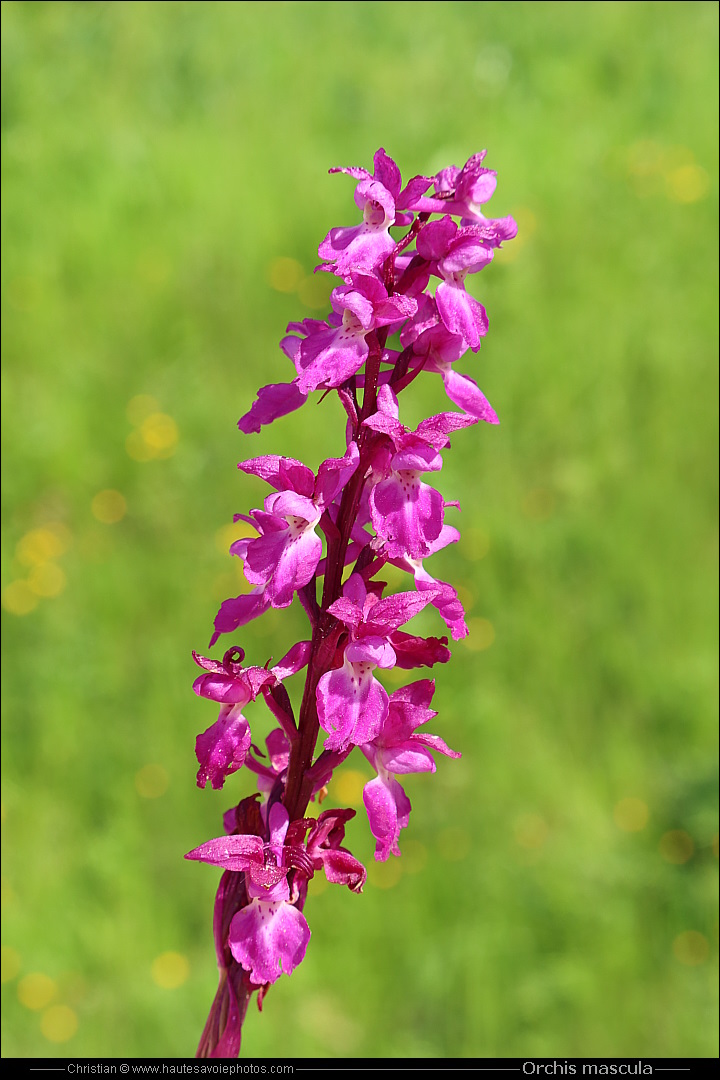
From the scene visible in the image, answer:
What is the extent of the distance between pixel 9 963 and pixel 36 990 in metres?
0.14

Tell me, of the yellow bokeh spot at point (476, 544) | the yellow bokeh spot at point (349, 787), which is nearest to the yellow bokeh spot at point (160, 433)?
the yellow bokeh spot at point (476, 544)

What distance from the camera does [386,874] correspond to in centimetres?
331

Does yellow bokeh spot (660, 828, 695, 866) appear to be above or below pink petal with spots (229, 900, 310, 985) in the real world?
below

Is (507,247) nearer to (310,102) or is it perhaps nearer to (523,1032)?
(310,102)

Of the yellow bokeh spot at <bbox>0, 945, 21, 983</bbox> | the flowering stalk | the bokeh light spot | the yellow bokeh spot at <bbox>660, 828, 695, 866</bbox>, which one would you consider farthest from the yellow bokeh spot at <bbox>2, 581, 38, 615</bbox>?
the flowering stalk

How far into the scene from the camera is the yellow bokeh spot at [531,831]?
3.36 metres

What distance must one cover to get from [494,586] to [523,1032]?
1.64m

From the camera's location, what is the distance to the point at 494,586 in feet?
13.4

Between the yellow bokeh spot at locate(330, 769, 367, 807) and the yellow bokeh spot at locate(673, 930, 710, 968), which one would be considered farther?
the yellow bokeh spot at locate(330, 769, 367, 807)

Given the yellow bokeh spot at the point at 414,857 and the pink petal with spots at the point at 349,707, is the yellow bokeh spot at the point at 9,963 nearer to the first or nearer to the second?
the yellow bokeh spot at the point at 414,857

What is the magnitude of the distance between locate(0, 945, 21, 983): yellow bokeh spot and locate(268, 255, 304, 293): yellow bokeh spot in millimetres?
3208

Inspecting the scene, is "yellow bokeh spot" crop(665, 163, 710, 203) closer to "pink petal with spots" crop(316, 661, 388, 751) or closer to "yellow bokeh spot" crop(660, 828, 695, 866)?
"yellow bokeh spot" crop(660, 828, 695, 866)

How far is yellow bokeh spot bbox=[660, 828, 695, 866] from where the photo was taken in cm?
331

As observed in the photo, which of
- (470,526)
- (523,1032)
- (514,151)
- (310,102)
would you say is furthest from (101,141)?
(523,1032)
